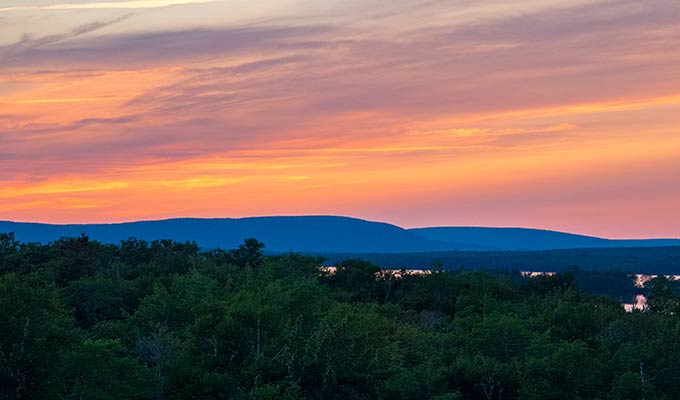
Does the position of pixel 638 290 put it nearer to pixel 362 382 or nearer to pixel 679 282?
pixel 679 282

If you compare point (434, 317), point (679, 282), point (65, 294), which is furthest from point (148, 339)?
A: point (679, 282)

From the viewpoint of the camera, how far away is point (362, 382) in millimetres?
39938

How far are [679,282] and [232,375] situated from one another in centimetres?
15982

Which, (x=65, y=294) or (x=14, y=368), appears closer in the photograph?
(x=14, y=368)

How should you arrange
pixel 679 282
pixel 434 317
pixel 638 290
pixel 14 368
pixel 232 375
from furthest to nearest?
pixel 638 290
pixel 679 282
pixel 434 317
pixel 232 375
pixel 14 368

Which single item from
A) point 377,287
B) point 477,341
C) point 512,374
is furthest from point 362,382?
point 377,287

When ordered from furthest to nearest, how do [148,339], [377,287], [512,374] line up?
[377,287] < [148,339] < [512,374]

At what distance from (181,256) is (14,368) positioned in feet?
237

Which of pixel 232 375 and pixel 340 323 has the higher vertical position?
pixel 340 323

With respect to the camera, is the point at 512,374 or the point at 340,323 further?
the point at 512,374

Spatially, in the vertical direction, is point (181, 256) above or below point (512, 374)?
above

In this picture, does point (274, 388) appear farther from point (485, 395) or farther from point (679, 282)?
point (679, 282)

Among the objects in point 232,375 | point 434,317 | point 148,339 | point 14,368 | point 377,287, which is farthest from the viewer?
point 377,287

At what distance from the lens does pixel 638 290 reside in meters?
199
